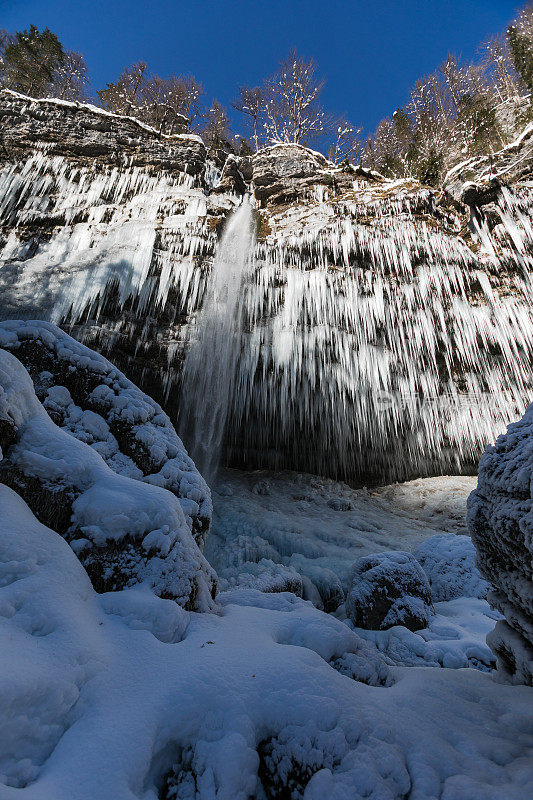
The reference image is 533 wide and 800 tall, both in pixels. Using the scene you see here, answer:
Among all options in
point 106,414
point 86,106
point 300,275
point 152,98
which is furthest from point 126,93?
point 106,414

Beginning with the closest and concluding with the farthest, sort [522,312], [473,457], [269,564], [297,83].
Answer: [269,564]
[522,312]
[473,457]
[297,83]

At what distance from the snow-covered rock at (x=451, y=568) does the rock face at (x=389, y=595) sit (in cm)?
93

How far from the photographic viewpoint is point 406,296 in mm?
9719

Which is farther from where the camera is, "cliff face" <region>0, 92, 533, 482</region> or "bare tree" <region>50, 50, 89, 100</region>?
"bare tree" <region>50, 50, 89, 100</region>

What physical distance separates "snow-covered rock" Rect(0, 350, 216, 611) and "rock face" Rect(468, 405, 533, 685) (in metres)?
1.72

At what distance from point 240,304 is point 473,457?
27.9 ft

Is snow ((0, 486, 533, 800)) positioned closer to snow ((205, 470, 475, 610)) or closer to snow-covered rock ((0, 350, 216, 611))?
snow-covered rock ((0, 350, 216, 611))

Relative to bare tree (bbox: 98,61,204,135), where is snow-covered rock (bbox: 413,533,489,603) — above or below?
below

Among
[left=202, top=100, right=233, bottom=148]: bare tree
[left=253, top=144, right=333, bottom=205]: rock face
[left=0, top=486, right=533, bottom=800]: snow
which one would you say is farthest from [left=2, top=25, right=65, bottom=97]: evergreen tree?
[left=0, top=486, right=533, bottom=800]: snow

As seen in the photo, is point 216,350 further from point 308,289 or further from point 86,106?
point 86,106

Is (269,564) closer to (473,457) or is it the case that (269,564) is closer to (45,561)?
(45,561)

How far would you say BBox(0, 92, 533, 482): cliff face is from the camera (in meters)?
9.41

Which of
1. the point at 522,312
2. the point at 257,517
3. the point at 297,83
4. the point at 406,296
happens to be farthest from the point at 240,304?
the point at 297,83

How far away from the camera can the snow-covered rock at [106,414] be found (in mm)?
3207
